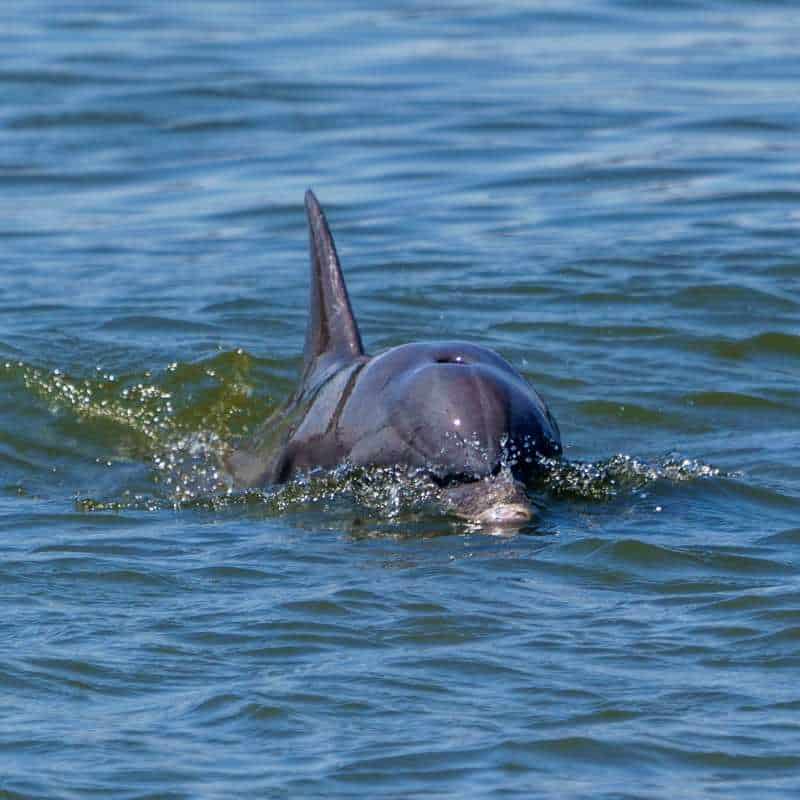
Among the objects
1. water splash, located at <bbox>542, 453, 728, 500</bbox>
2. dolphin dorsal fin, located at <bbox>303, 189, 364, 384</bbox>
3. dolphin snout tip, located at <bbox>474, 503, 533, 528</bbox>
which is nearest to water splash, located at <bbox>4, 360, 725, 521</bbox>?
water splash, located at <bbox>542, 453, 728, 500</bbox>

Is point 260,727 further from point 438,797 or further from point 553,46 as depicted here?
point 553,46

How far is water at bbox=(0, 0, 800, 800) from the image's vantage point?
19.8ft

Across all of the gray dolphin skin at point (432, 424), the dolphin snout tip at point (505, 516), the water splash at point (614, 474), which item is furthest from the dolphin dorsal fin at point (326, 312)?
the dolphin snout tip at point (505, 516)

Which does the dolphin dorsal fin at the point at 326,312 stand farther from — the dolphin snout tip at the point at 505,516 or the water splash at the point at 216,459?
the dolphin snout tip at the point at 505,516

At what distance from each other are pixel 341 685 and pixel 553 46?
15.9m

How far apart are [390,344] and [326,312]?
2386 millimetres

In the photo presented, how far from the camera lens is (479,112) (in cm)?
1872

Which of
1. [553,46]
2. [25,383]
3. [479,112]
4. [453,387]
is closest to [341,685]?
[453,387]

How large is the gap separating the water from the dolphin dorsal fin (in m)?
0.84

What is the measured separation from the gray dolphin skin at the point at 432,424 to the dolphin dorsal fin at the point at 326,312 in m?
0.03

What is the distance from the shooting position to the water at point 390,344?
6.02 metres

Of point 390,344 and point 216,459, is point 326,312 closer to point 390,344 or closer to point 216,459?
point 216,459

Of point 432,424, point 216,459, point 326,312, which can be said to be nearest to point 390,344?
point 216,459

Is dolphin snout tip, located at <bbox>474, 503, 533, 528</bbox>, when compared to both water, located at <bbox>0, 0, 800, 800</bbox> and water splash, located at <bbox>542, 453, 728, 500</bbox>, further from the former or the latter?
water splash, located at <bbox>542, 453, 728, 500</bbox>
